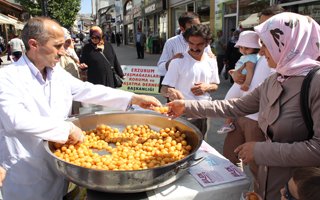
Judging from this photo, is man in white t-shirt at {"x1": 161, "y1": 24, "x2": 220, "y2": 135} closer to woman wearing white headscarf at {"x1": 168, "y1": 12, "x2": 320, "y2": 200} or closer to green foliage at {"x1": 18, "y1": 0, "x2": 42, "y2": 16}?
woman wearing white headscarf at {"x1": 168, "y1": 12, "x2": 320, "y2": 200}

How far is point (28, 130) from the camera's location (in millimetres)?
1655

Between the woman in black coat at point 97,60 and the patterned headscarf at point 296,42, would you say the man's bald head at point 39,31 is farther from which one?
the woman in black coat at point 97,60

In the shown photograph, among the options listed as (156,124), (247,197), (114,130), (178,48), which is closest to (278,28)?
(247,197)

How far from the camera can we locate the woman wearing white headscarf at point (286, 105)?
4.77 ft

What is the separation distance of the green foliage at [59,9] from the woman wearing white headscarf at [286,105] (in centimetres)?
2366

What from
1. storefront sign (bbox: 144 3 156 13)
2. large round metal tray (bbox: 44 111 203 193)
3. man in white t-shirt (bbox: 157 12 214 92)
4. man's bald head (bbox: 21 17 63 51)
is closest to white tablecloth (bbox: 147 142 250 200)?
large round metal tray (bbox: 44 111 203 193)

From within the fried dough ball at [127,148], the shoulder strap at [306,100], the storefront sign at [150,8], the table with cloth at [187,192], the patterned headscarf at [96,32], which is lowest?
the table with cloth at [187,192]

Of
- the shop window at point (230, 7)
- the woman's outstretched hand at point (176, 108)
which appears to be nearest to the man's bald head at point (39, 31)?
the woman's outstretched hand at point (176, 108)

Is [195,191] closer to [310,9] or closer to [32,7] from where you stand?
[310,9]

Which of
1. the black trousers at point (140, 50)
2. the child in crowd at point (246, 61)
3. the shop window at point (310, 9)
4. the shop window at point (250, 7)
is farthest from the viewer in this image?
the black trousers at point (140, 50)

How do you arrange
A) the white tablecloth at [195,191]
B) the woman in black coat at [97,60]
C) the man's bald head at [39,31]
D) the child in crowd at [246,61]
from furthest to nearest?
the woman in black coat at [97,60], the child in crowd at [246,61], the man's bald head at [39,31], the white tablecloth at [195,191]

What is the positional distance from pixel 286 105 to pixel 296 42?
12.9 inches

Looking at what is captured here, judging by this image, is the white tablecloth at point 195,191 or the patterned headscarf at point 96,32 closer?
the white tablecloth at point 195,191

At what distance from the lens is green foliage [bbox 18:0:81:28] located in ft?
76.4
